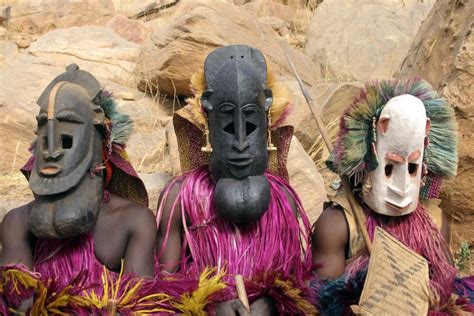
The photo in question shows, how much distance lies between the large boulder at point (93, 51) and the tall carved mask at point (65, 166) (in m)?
4.21

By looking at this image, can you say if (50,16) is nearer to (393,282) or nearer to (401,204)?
(401,204)

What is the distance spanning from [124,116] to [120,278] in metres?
0.71

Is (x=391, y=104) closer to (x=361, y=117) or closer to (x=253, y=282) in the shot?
(x=361, y=117)

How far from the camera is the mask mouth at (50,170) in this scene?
3240mm

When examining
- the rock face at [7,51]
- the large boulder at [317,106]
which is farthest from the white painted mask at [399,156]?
the rock face at [7,51]

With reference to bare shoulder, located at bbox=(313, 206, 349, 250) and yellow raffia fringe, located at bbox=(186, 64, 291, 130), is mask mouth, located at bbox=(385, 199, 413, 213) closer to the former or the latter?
bare shoulder, located at bbox=(313, 206, 349, 250)

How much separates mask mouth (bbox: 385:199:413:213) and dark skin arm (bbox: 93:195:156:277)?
0.96 metres

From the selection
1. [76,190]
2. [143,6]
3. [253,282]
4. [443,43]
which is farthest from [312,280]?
[143,6]

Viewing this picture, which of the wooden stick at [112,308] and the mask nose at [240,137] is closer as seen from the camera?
the wooden stick at [112,308]

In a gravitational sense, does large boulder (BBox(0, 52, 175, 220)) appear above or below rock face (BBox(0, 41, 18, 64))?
above

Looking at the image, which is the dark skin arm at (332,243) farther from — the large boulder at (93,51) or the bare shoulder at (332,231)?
the large boulder at (93,51)

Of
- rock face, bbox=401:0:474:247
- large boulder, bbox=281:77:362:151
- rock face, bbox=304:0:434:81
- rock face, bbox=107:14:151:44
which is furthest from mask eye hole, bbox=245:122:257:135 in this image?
rock face, bbox=107:14:151:44

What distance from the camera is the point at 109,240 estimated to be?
3.40 m

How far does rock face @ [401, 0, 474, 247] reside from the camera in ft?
14.5
